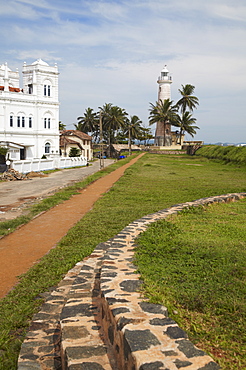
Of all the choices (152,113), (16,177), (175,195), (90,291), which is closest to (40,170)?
(16,177)

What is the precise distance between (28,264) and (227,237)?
371cm

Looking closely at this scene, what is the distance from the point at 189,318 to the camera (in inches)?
153

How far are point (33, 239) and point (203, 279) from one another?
542 cm

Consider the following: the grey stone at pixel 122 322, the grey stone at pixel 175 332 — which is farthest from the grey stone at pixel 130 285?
the grey stone at pixel 175 332

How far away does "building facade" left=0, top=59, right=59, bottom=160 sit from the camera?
47562mm

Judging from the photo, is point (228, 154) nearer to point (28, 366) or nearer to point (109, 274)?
point (109, 274)

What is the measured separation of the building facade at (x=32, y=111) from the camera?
156 ft

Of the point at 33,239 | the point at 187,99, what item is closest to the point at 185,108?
the point at 187,99

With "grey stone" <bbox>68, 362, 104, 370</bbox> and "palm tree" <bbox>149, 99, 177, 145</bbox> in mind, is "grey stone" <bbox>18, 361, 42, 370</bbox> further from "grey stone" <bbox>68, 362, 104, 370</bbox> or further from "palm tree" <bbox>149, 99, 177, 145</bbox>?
"palm tree" <bbox>149, 99, 177, 145</bbox>

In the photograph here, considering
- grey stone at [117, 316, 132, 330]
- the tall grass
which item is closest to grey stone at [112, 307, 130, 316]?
grey stone at [117, 316, 132, 330]

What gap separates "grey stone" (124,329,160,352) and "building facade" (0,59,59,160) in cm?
4637

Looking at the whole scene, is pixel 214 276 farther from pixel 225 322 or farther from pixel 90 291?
pixel 90 291

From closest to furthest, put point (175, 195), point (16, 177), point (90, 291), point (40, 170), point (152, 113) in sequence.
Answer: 1. point (90, 291)
2. point (175, 195)
3. point (16, 177)
4. point (40, 170)
5. point (152, 113)

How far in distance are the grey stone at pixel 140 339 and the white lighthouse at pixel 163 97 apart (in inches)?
3132
